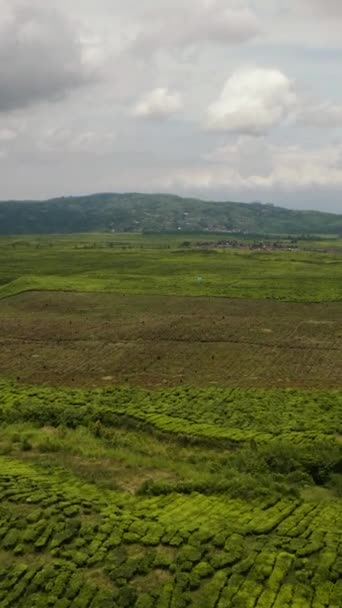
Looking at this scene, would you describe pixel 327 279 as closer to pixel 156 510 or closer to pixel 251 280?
pixel 251 280

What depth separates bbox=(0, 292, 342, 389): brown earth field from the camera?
37.4 meters

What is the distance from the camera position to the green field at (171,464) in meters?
16.1

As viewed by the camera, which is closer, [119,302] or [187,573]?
[187,573]

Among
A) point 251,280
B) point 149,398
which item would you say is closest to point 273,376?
point 149,398

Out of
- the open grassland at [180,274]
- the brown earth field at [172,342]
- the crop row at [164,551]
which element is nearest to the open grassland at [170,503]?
the crop row at [164,551]

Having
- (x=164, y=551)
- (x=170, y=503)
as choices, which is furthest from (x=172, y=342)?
(x=164, y=551)

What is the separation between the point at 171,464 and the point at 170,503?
3467 mm

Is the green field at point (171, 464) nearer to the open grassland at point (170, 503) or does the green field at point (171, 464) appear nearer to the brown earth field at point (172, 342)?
the open grassland at point (170, 503)

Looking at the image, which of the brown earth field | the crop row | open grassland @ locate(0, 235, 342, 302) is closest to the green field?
the crop row

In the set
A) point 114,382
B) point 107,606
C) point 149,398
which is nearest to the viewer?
point 107,606

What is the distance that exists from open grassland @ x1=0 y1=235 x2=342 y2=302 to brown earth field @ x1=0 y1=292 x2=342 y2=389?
8141 mm

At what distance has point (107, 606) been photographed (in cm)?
1492

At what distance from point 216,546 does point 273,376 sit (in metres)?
20.5

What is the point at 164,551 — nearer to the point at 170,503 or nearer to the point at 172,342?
the point at 170,503
